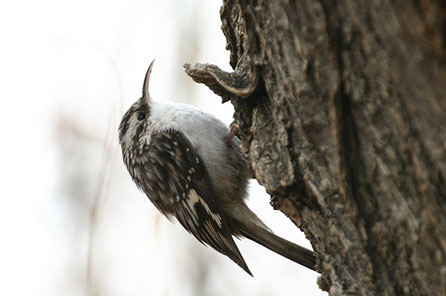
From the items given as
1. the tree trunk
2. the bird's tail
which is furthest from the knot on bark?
the bird's tail

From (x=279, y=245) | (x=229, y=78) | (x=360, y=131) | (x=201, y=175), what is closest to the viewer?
(x=360, y=131)

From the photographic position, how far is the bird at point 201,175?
2.49 metres

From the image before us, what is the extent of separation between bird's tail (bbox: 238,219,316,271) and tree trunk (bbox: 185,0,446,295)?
2.55ft

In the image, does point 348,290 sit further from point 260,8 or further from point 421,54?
point 260,8

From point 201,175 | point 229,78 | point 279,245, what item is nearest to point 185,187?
point 201,175

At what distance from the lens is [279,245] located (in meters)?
2.28

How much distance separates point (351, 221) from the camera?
1179 mm

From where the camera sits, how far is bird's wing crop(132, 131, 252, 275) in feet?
8.17

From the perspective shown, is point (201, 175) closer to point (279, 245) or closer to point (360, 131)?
point (279, 245)

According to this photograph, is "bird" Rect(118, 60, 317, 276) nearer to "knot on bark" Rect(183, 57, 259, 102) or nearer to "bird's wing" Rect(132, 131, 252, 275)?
"bird's wing" Rect(132, 131, 252, 275)

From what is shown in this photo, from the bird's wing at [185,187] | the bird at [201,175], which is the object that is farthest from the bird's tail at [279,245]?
the bird's wing at [185,187]

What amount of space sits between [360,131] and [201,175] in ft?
4.83

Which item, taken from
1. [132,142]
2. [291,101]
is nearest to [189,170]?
[132,142]

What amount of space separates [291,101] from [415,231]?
41 cm
